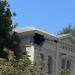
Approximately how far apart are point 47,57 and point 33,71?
54.9 feet

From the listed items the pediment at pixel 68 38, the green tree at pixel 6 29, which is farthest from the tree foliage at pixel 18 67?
the pediment at pixel 68 38

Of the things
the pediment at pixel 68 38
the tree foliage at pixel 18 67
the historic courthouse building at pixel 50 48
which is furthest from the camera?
the pediment at pixel 68 38

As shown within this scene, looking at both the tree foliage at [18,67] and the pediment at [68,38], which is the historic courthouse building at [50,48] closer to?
the pediment at [68,38]

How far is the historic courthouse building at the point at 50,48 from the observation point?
31141 mm

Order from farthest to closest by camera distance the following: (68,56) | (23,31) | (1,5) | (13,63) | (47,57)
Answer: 1. (68,56)
2. (47,57)
3. (23,31)
4. (1,5)
5. (13,63)

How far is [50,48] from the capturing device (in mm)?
33312

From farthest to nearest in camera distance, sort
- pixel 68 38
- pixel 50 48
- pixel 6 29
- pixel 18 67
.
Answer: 1. pixel 68 38
2. pixel 50 48
3. pixel 6 29
4. pixel 18 67

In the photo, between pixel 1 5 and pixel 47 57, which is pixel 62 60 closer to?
pixel 47 57

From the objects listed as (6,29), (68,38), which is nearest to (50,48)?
(68,38)

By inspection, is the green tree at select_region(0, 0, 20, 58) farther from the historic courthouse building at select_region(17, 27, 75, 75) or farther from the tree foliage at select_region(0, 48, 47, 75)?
the tree foliage at select_region(0, 48, 47, 75)

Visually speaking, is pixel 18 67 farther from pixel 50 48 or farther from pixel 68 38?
pixel 68 38

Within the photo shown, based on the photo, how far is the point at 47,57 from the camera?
3328 cm

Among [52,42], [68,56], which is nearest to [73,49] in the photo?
[68,56]

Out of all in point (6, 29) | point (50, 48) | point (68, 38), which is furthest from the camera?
point (68, 38)
